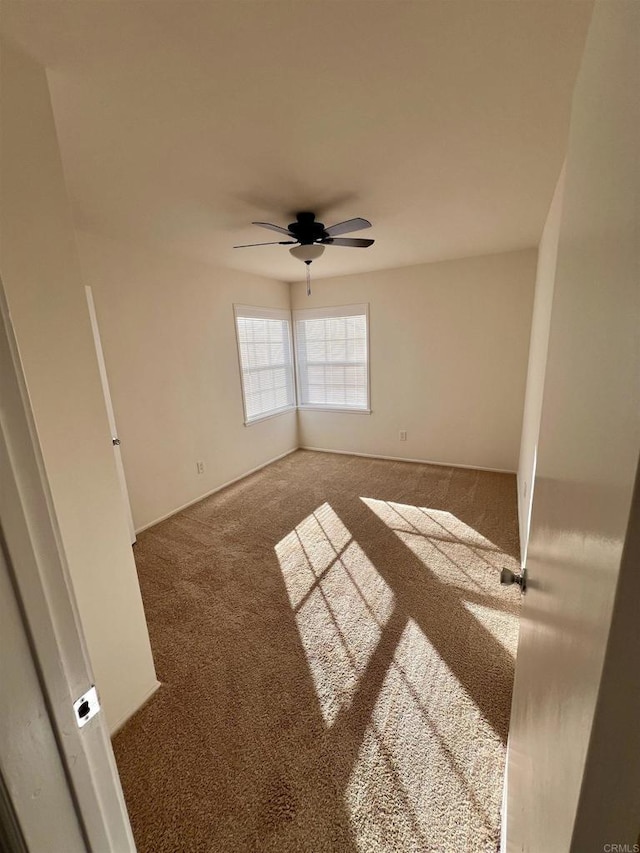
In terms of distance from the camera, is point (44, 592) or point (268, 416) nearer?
point (44, 592)

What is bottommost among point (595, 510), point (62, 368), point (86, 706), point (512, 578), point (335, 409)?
point (335, 409)

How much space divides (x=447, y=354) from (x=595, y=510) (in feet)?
13.1

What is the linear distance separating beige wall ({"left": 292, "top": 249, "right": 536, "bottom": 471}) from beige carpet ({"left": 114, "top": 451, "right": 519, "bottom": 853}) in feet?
4.55

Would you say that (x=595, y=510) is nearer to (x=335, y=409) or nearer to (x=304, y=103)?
(x=304, y=103)

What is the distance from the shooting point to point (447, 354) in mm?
4094

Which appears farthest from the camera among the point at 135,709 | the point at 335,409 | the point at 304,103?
the point at 335,409

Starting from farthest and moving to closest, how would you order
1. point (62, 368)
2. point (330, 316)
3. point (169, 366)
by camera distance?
point (330, 316), point (169, 366), point (62, 368)

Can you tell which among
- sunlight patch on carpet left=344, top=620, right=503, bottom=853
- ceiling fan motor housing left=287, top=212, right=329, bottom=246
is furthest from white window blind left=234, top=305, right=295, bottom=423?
sunlight patch on carpet left=344, top=620, right=503, bottom=853

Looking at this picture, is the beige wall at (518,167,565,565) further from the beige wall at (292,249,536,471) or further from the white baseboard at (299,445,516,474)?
the white baseboard at (299,445,516,474)

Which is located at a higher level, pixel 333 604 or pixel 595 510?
pixel 595 510

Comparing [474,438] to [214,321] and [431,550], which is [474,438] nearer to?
[431,550]

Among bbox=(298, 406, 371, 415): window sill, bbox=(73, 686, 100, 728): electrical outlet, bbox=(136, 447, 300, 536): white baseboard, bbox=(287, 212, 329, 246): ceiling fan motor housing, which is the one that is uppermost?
bbox=(287, 212, 329, 246): ceiling fan motor housing

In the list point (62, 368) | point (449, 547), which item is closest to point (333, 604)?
point (449, 547)

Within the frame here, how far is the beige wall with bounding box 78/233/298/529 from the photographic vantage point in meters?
2.82
